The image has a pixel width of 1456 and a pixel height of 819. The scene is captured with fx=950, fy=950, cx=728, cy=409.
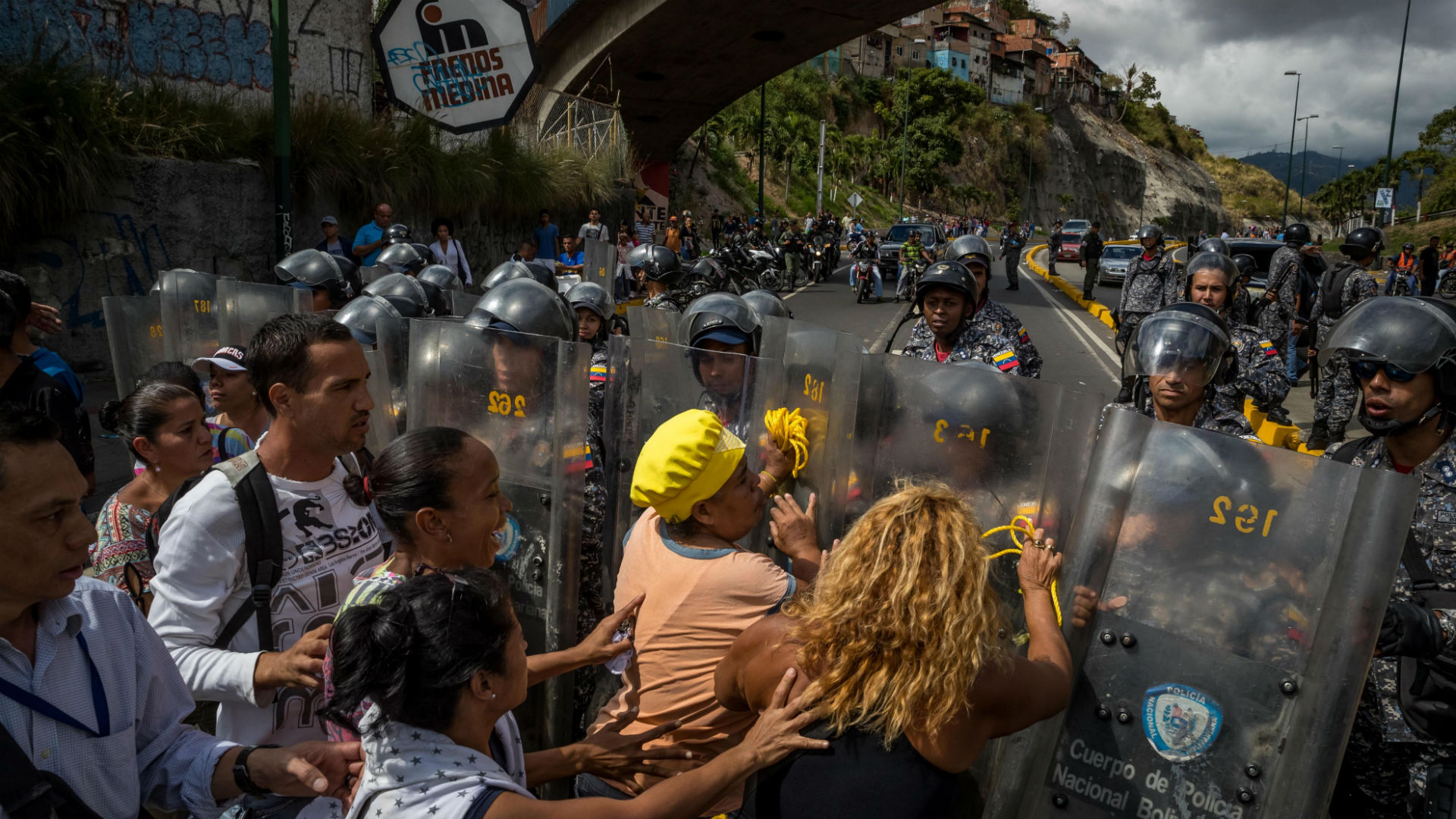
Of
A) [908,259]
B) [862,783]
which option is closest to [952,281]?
[862,783]

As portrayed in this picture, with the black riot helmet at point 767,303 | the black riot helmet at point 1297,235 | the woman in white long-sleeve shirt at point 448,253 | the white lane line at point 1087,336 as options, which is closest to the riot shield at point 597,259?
the woman in white long-sleeve shirt at point 448,253

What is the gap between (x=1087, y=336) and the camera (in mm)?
16125

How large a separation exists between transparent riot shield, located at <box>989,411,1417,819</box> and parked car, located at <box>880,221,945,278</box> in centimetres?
2286

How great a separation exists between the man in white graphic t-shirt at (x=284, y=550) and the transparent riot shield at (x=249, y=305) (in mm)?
2972

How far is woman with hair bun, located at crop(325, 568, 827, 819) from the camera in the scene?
4.85ft

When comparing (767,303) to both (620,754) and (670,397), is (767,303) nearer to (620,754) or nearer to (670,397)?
(670,397)

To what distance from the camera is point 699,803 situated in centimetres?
168

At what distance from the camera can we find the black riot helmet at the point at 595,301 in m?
4.98

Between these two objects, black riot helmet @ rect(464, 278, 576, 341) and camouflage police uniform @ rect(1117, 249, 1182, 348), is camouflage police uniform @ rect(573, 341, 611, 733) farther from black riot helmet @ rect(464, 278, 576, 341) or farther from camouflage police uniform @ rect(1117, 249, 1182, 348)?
camouflage police uniform @ rect(1117, 249, 1182, 348)

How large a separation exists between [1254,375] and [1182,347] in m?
2.45

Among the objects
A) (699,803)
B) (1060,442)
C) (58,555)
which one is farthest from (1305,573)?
(58,555)

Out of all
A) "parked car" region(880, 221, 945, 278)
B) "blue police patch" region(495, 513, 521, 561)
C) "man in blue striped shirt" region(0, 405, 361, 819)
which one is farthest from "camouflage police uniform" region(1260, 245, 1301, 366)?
"parked car" region(880, 221, 945, 278)

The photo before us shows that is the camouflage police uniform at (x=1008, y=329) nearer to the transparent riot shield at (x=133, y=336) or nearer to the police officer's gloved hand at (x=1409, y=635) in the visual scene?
the police officer's gloved hand at (x=1409, y=635)

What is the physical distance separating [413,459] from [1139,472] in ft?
5.31
